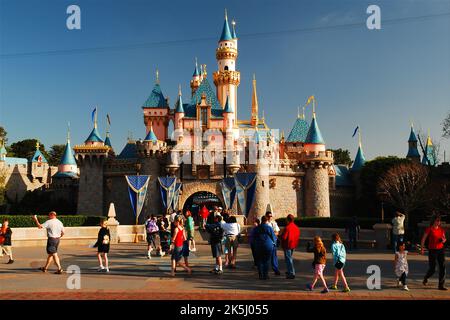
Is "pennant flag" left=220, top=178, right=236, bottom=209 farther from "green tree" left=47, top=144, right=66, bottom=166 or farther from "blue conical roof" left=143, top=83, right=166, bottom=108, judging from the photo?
"green tree" left=47, top=144, right=66, bottom=166

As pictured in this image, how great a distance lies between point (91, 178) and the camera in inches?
1492

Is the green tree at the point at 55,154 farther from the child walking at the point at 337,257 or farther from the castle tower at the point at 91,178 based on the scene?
the child walking at the point at 337,257

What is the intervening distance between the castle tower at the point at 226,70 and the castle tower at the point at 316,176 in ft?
35.7

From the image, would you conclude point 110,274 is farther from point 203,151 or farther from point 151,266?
point 203,151

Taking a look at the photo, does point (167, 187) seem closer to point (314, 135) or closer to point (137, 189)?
point (137, 189)

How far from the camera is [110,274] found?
11.0m

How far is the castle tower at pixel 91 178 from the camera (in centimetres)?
3759

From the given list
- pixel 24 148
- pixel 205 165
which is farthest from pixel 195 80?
pixel 24 148

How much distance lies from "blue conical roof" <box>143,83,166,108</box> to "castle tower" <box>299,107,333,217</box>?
15.1 meters

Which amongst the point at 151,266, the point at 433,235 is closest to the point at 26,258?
the point at 151,266

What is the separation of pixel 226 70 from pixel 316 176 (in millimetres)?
15291

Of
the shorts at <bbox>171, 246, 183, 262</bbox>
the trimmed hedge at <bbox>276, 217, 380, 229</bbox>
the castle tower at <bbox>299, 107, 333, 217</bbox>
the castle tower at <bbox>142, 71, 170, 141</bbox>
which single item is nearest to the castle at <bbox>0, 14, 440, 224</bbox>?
the castle tower at <bbox>299, 107, 333, 217</bbox>

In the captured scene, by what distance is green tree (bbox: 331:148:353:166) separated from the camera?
74625 mm

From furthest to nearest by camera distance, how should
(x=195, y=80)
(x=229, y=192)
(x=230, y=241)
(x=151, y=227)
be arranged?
1. (x=195, y=80)
2. (x=229, y=192)
3. (x=151, y=227)
4. (x=230, y=241)
